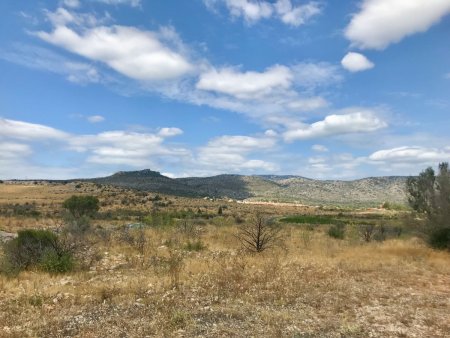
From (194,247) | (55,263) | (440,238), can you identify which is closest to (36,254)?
(55,263)

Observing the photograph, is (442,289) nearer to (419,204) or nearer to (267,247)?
(267,247)

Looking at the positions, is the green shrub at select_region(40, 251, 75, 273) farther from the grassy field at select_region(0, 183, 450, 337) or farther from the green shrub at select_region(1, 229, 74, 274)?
the grassy field at select_region(0, 183, 450, 337)

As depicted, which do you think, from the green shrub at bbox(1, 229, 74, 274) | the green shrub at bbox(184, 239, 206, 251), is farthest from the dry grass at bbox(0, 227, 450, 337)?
the green shrub at bbox(184, 239, 206, 251)

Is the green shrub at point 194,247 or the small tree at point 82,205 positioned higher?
the small tree at point 82,205

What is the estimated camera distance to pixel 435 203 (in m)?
24.5

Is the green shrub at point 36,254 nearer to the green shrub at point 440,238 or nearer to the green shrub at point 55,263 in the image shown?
the green shrub at point 55,263

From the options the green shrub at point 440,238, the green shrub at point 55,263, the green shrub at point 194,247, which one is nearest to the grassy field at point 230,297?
the green shrub at point 55,263

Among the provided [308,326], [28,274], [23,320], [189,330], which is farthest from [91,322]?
[28,274]

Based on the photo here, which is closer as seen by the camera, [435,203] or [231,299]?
[231,299]

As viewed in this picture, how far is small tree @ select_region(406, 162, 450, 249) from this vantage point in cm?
2355

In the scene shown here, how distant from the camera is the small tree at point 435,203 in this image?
2355 cm

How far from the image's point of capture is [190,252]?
72.6ft

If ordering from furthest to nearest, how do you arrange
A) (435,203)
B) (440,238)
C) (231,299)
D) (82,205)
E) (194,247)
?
(82,205) < (435,203) < (194,247) < (440,238) < (231,299)

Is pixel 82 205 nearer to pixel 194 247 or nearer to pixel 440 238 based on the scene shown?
pixel 194 247
